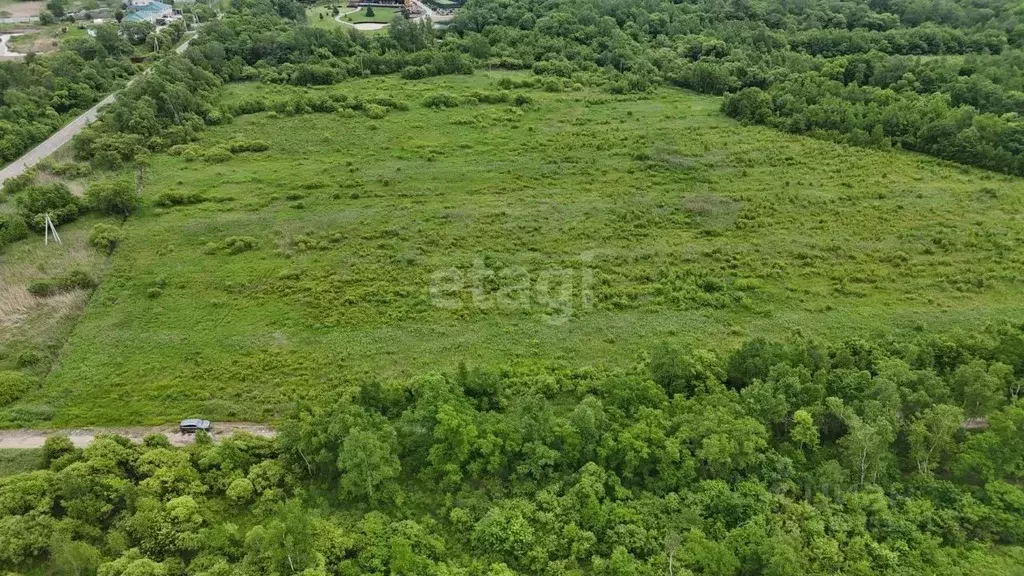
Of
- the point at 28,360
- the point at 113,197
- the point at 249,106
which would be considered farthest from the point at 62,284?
the point at 249,106

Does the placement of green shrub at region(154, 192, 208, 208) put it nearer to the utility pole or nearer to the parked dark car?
the utility pole

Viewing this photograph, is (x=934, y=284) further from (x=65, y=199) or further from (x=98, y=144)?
(x=98, y=144)

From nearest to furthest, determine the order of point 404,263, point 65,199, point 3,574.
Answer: point 3,574 → point 404,263 → point 65,199

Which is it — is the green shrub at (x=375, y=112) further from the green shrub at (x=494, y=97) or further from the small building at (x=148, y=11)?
the small building at (x=148, y=11)

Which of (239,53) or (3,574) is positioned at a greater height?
(239,53)

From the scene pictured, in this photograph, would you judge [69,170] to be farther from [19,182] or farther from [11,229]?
[11,229]

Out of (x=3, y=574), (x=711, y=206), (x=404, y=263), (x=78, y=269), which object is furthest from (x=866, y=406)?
(x=78, y=269)
